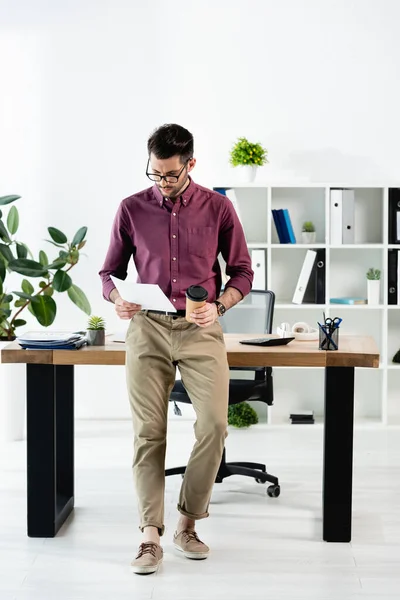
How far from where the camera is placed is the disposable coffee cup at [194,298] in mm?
2920

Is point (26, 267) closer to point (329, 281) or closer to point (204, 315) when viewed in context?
point (329, 281)

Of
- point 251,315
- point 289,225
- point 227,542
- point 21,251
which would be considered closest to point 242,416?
point 251,315

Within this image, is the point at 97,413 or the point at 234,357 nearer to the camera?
the point at 234,357

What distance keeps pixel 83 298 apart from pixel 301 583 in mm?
2642

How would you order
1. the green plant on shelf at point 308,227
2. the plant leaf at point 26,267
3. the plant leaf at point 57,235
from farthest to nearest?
the green plant on shelf at point 308,227 < the plant leaf at point 57,235 < the plant leaf at point 26,267

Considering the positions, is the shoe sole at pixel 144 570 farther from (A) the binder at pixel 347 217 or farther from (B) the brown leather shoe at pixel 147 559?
(A) the binder at pixel 347 217

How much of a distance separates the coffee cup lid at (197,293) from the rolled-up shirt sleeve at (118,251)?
40 centimetres

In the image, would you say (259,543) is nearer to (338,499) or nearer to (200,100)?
(338,499)

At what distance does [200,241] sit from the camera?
10.2 ft

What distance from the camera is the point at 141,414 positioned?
9.91ft

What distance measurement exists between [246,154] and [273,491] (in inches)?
87.0

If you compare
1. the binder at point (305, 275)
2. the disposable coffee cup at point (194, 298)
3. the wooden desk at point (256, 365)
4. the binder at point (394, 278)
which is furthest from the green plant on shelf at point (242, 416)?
the disposable coffee cup at point (194, 298)

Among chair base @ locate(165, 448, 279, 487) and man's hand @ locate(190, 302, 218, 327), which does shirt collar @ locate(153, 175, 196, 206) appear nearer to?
man's hand @ locate(190, 302, 218, 327)

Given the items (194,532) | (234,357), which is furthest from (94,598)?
(234,357)
